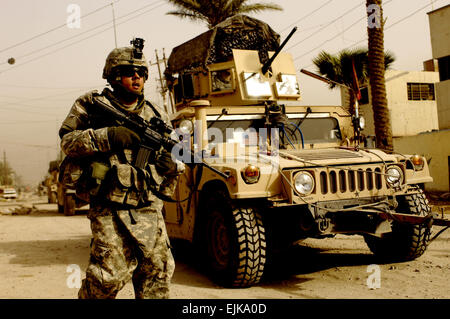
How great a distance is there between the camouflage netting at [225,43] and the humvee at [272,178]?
183 mm

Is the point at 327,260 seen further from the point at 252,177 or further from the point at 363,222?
the point at 252,177

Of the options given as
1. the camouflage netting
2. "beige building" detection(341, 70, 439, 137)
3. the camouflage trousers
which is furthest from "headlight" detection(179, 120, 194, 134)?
"beige building" detection(341, 70, 439, 137)

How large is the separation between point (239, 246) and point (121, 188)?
193 centimetres

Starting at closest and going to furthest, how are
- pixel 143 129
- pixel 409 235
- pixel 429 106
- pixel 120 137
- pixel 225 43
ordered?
1. pixel 120 137
2. pixel 143 129
3. pixel 409 235
4. pixel 225 43
5. pixel 429 106

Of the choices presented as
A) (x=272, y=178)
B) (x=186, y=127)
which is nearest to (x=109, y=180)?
(x=272, y=178)

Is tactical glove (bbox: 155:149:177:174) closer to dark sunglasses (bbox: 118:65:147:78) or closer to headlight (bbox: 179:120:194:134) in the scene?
dark sunglasses (bbox: 118:65:147:78)

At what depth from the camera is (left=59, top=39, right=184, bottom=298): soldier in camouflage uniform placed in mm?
2812

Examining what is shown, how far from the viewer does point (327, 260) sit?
19.9 ft

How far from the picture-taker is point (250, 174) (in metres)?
4.58

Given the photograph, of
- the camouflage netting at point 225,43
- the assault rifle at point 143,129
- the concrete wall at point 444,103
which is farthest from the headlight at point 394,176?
the concrete wall at point 444,103

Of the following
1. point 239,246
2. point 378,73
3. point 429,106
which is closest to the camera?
point 239,246

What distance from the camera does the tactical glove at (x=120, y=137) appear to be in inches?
111

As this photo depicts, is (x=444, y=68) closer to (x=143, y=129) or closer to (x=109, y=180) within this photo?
(x=143, y=129)
